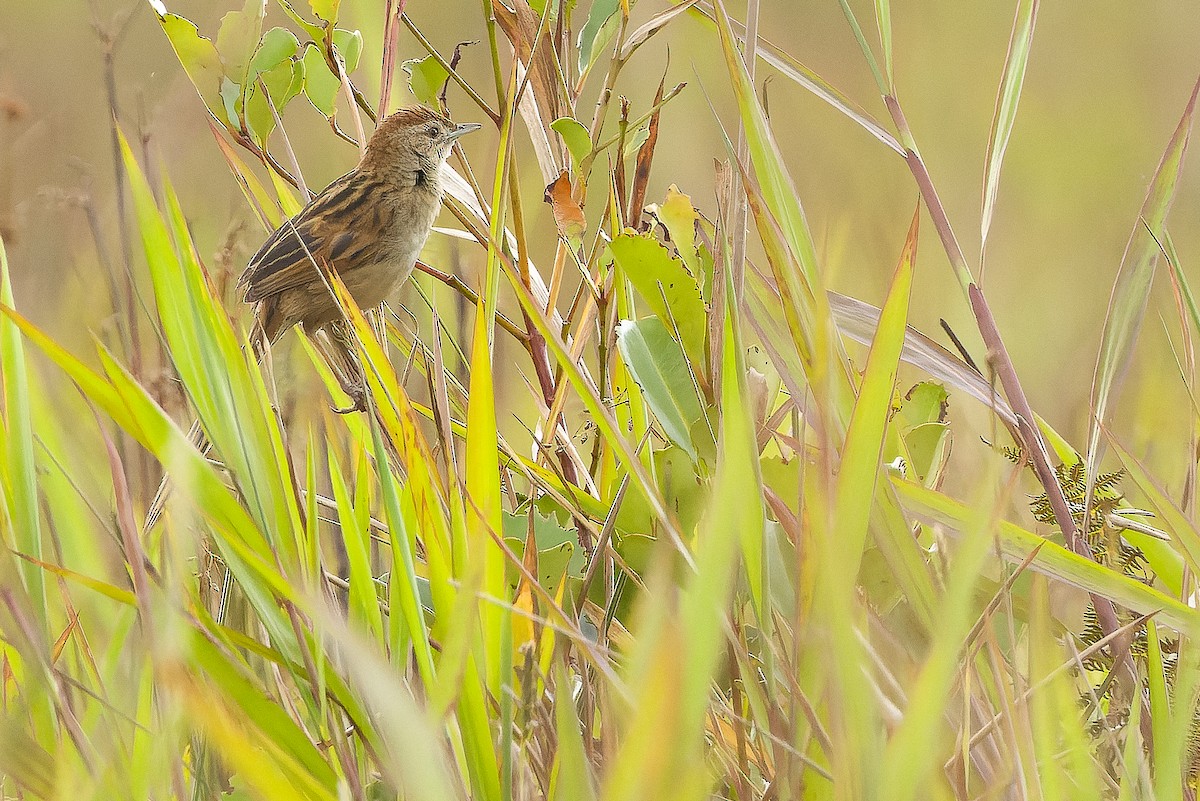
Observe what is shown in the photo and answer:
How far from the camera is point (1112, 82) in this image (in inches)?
148

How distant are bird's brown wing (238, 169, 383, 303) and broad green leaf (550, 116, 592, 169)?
0.94 meters

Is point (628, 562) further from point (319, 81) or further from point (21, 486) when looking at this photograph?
point (319, 81)

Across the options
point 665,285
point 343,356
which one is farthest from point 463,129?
point 665,285

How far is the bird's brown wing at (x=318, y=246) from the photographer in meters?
2.10

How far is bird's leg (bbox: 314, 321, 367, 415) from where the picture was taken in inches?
56.9

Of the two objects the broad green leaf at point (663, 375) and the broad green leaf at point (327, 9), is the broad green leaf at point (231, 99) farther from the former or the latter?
the broad green leaf at point (663, 375)

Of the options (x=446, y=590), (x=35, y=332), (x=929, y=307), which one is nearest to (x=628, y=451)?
(x=446, y=590)

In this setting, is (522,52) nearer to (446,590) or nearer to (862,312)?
(862,312)

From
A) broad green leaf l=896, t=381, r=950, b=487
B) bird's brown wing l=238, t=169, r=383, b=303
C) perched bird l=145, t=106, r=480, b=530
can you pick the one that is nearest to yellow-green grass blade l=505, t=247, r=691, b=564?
broad green leaf l=896, t=381, r=950, b=487

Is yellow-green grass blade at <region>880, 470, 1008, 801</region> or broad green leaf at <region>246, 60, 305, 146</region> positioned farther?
broad green leaf at <region>246, 60, 305, 146</region>

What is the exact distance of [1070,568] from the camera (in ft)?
2.96

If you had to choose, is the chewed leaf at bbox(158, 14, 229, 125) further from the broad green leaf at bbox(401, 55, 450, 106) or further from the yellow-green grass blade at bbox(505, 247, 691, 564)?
the yellow-green grass blade at bbox(505, 247, 691, 564)

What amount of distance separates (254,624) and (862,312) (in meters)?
0.70

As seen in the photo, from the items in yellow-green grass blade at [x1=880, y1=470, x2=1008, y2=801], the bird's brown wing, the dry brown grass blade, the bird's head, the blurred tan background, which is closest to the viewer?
yellow-green grass blade at [x1=880, y1=470, x2=1008, y2=801]
